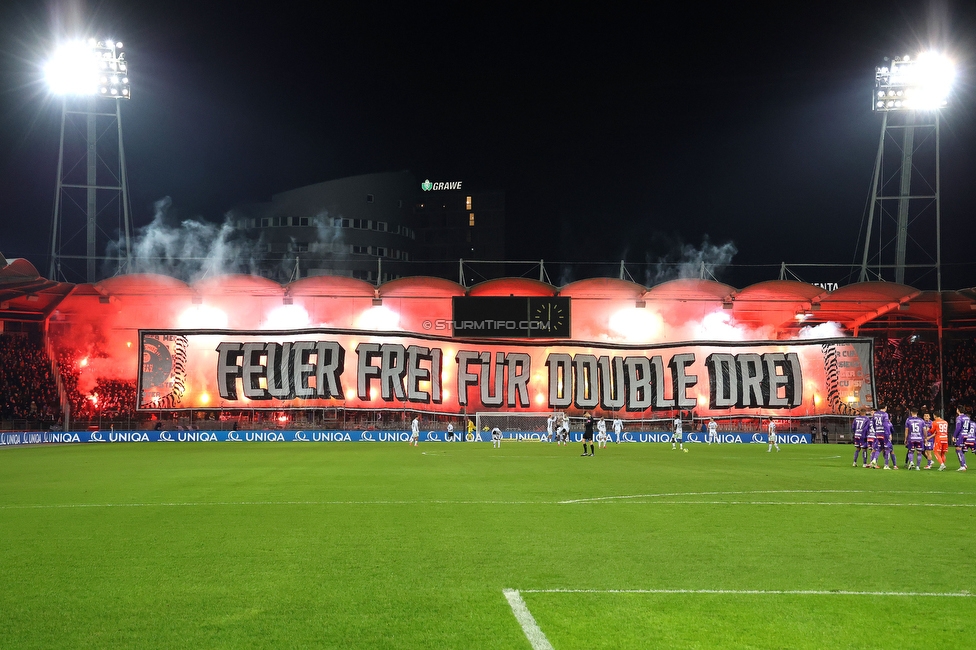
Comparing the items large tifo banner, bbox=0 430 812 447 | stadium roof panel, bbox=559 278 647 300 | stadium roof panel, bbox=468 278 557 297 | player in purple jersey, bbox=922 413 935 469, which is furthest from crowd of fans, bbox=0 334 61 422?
player in purple jersey, bbox=922 413 935 469

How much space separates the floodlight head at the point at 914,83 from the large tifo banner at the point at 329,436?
21.8 m

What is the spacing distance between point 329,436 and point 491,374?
11.9 metres

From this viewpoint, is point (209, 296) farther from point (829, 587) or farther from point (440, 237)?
point (440, 237)

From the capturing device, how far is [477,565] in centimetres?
978

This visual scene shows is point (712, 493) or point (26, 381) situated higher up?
point (26, 381)

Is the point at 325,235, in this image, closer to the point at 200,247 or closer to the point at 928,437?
the point at 200,247

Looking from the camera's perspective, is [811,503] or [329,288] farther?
[329,288]

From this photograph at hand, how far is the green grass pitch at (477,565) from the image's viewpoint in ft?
23.0

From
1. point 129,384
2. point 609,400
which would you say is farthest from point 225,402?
point 609,400

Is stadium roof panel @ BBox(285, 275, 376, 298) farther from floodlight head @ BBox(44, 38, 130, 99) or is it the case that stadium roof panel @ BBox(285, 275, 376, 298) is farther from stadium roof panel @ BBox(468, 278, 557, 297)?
floodlight head @ BBox(44, 38, 130, 99)

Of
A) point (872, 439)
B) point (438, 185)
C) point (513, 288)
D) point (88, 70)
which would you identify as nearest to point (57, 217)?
point (88, 70)

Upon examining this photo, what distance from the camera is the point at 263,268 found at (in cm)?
9800

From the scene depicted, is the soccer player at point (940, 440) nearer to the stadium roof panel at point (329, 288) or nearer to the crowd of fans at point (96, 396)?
the stadium roof panel at point (329, 288)

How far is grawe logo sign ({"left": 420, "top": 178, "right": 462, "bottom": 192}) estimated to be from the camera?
12769 centimetres
